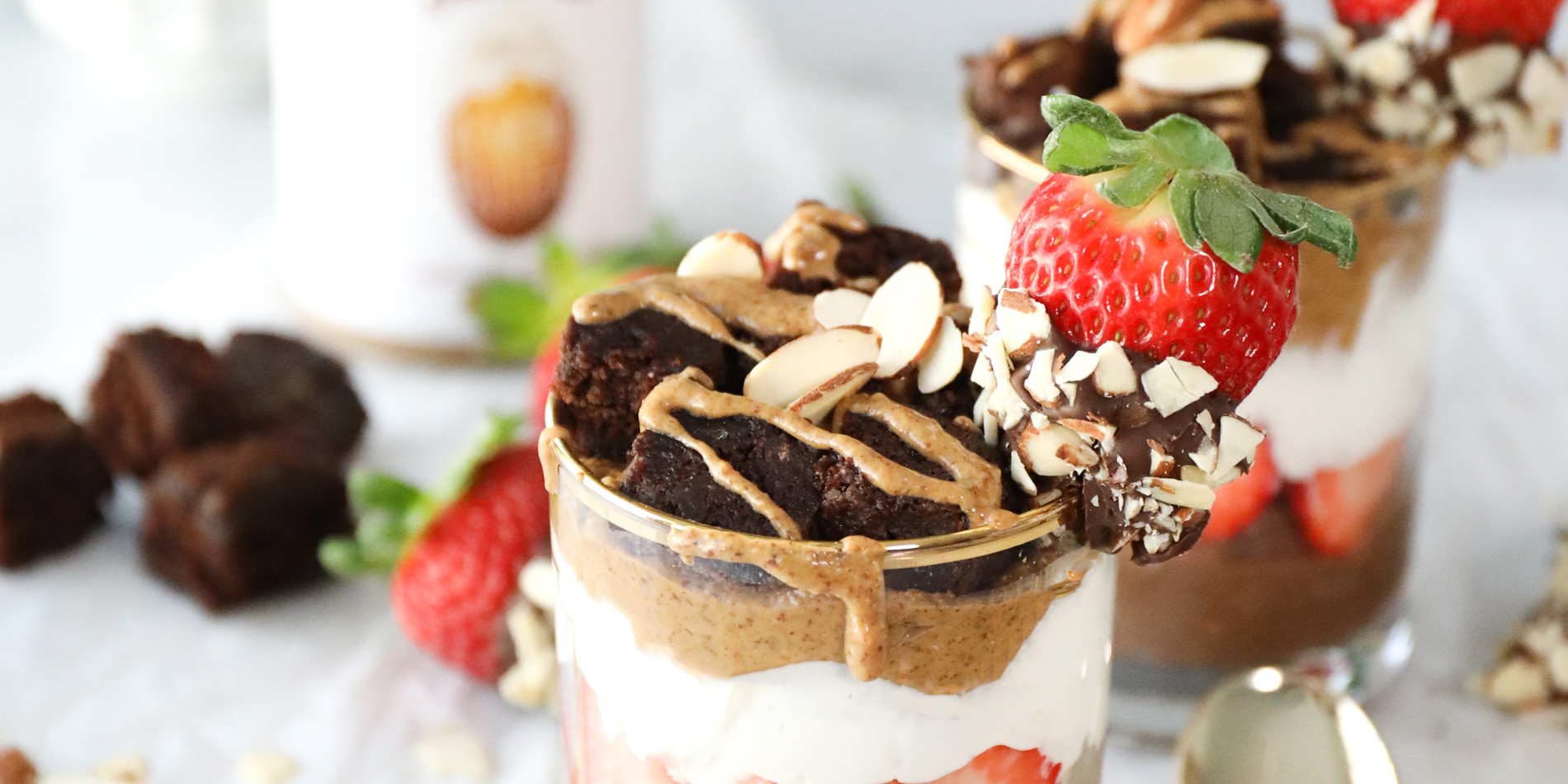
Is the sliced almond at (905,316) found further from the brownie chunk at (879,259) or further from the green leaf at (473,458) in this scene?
the green leaf at (473,458)

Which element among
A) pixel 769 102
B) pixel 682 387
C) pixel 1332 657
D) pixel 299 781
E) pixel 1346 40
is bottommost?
pixel 299 781

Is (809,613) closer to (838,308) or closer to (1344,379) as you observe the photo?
(838,308)

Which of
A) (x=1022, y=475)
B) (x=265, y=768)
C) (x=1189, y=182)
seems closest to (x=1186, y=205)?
(x=1189, y=182)

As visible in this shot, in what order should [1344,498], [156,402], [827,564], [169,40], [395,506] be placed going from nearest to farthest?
[827,564]
[1344,498]
[395,506]
[156,402]
[169,40]

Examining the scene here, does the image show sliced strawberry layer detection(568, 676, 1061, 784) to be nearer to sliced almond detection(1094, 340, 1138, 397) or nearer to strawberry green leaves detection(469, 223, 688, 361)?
sliced almond detection(1094, 340, 1138, 397)

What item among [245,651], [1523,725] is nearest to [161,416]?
[245,651]

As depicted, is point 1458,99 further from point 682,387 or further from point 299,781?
point 299,781

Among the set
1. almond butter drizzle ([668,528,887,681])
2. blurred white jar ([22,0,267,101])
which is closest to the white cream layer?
almond butter drizzle ([668,528,887,681])
